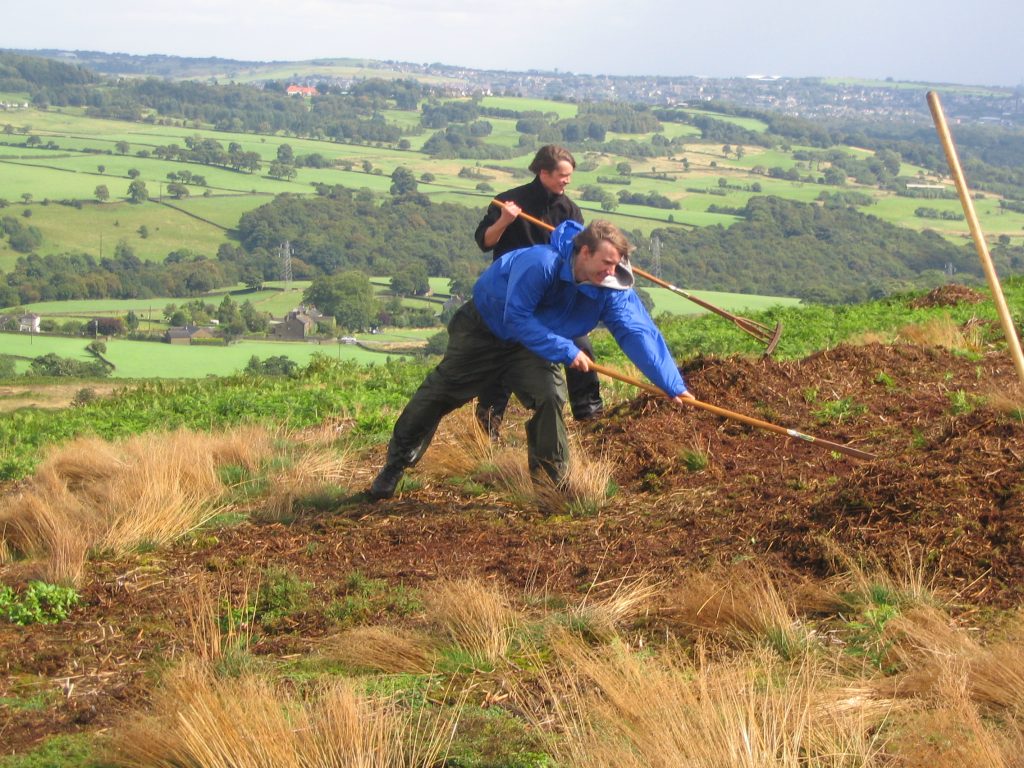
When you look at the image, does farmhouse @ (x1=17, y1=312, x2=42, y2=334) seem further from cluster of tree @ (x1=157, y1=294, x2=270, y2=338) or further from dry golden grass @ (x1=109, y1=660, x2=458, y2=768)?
dry golden grass @ (x1=109, y1=660, x2=458, y2=768)

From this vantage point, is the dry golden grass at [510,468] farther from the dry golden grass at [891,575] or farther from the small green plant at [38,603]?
the small green plant at [38,603]

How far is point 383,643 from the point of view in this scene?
186 inches

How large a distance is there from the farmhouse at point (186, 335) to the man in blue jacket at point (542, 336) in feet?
96.1

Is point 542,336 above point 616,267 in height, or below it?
below

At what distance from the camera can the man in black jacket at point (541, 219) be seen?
8.23m

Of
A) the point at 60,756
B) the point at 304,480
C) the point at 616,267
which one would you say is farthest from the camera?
the point at 304,480

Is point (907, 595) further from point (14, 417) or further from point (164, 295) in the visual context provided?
point (164, 295)

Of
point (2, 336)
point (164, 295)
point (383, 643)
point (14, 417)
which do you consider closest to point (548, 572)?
point (383, 643)

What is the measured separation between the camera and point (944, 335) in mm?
11836

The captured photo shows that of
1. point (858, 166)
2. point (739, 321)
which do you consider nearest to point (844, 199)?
point (858, 166)

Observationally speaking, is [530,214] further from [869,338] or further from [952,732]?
[952,732]

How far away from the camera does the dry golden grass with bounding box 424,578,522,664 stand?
4.63m

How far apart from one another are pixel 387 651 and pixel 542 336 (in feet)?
8.03

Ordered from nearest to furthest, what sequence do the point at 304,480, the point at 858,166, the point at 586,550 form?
1. the point at 586,550
2. the point at 304,480
3. the point at 858,166
